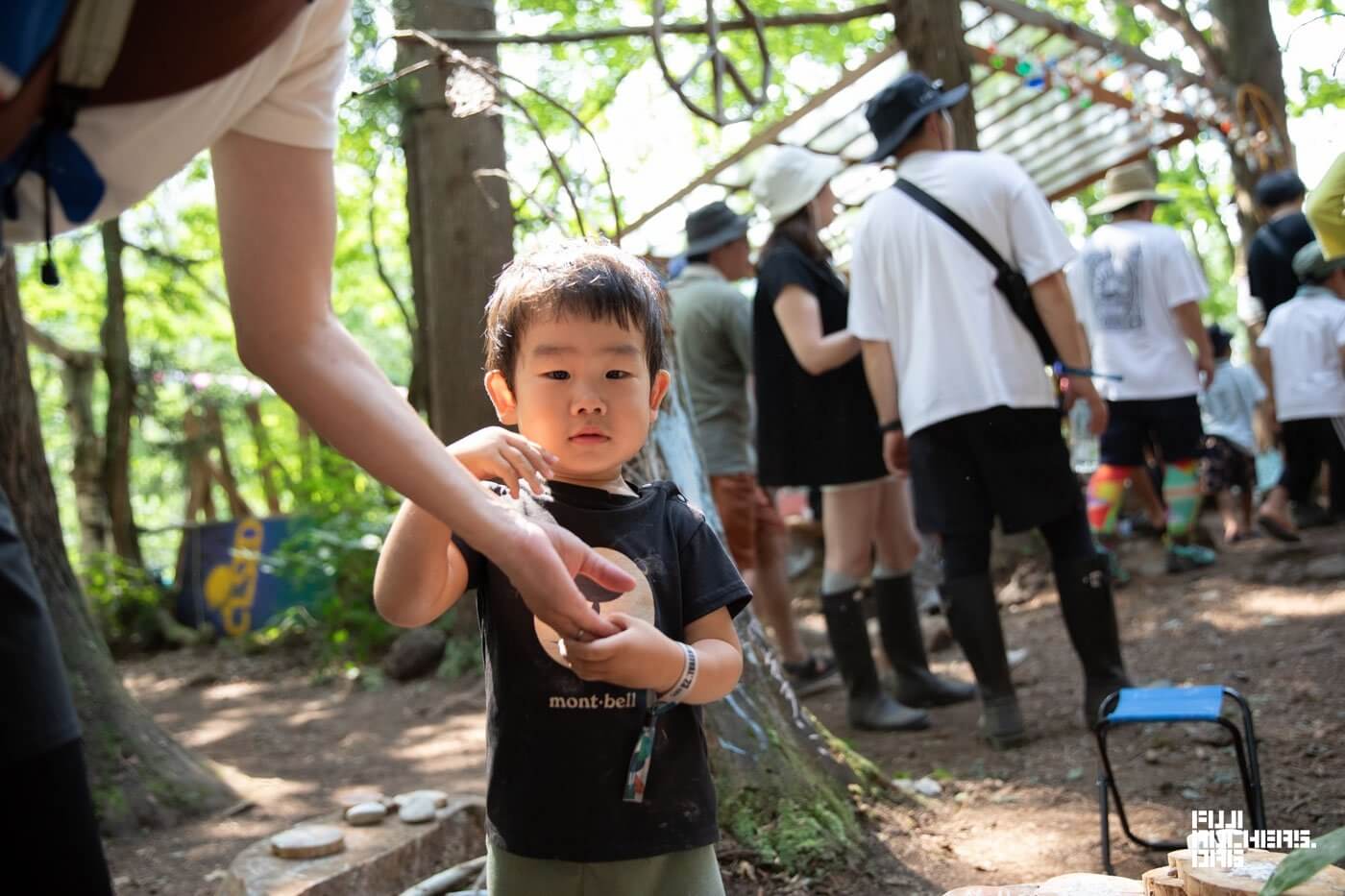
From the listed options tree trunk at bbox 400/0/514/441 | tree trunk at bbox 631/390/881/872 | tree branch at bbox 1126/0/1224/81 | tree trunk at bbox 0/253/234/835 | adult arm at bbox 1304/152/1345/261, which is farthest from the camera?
tree branch at bbox 1126/0/1224/81

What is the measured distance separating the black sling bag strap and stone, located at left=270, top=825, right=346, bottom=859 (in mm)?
2569

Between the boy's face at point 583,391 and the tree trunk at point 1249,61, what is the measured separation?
27.1 ft

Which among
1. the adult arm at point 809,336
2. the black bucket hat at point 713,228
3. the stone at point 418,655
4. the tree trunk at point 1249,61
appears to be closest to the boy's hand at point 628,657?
the adult arm at point 809,336

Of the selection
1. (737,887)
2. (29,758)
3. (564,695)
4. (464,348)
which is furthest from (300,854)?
(464,348)

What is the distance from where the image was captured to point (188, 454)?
42.2ft

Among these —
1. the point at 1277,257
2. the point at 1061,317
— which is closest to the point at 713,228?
the point at 1061,317

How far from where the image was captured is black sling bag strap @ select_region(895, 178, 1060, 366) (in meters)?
4.02

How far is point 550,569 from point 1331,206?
2553 mm

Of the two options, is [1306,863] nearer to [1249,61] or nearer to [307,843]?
[307,843]

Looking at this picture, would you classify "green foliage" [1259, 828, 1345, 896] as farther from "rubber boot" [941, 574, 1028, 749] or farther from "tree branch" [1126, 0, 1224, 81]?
"tree branch" [1126, 0, 1224, 81]

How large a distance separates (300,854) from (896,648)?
2.45 meters

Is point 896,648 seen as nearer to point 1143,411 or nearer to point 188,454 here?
point 1143,411

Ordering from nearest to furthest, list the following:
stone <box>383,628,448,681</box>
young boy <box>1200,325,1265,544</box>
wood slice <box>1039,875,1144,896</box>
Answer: wood slice <box>1039,875,1144,896</box>, stone <box>383,628,448,681</box>, young boy <box>1200,325,1265,544</box>

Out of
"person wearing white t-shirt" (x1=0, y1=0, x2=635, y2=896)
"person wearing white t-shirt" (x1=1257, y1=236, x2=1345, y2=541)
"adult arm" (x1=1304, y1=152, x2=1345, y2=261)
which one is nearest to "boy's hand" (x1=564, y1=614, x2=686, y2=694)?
"person wearing white t-shirt" (x1=0, y1=0, x2=635, y2=896)
